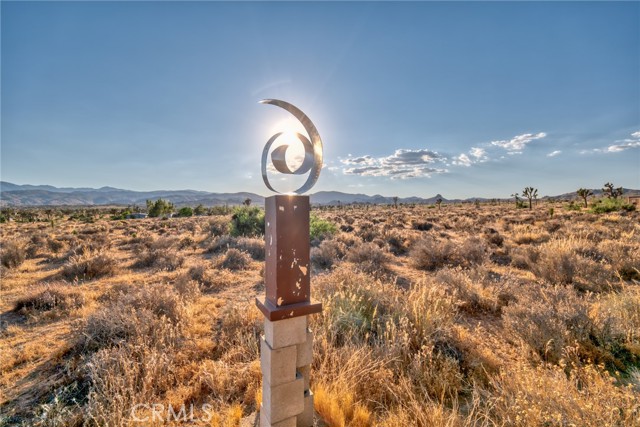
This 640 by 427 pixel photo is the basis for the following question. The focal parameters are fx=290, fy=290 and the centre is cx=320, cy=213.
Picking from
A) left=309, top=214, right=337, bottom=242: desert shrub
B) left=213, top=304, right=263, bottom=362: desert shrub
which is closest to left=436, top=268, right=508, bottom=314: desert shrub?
left=213, top=304, right=263, bottom=362: desert shrub

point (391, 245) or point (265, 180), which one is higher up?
point (265, 180)

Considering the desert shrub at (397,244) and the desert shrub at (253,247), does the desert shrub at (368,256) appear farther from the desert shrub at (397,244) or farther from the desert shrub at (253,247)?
the desert shrub at (253,247)

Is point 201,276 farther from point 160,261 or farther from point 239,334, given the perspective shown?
point 239,334

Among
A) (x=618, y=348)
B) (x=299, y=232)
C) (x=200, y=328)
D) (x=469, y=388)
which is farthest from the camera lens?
(x=200, y=328)

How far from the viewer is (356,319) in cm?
484

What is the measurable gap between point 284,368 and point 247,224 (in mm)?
15591

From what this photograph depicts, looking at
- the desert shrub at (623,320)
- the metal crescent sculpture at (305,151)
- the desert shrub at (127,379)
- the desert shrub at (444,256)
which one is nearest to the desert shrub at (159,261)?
the desert shrub at (127,379)

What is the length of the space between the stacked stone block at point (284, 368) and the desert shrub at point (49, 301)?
6270 mm

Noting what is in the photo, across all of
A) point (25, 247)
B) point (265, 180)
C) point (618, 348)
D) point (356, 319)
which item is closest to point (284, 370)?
point (265, 180)

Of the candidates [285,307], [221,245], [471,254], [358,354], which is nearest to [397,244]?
[471,254]

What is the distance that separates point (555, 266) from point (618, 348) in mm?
4209

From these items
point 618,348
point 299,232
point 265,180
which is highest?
point 265,180

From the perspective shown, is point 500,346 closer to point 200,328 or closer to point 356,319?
point 356,319

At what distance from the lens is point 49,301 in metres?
6.55
